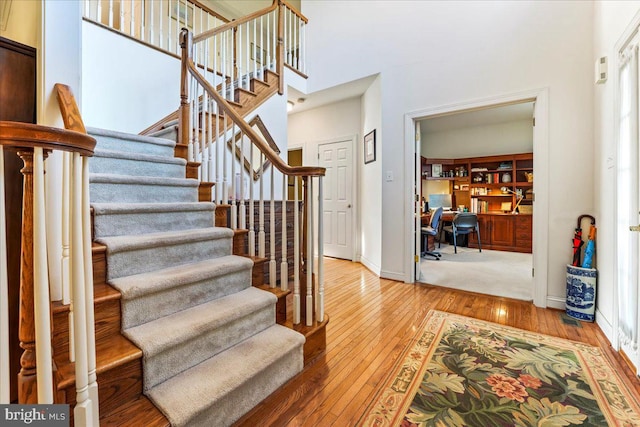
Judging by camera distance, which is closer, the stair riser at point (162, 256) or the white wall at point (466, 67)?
the stair riser at point (162, 256)

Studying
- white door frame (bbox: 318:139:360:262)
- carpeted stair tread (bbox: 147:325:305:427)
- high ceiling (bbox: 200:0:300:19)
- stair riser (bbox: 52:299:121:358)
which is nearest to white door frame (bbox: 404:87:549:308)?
white door frame (bbox: 318:139:360:262)

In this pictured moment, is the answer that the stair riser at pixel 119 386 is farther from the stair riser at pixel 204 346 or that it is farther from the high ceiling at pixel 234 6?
the high ceiling at pixel 234 6

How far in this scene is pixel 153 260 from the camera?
157 cm

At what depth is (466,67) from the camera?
3000 mm

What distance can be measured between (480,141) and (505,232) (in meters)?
2.01

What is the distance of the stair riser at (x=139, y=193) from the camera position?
171 centimetres

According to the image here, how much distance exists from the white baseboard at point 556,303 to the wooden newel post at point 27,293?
11.3 ft

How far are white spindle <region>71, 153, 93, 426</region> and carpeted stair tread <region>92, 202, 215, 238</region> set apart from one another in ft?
2.70

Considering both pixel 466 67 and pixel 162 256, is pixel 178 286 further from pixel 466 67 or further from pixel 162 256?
pixel 466 67

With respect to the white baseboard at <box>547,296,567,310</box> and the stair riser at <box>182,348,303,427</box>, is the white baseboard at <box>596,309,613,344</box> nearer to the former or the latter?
the white baseboard at <box>547,296,567,310</box>

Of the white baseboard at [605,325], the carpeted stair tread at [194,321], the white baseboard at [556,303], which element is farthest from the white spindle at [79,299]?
the white baseboard at [556,303]

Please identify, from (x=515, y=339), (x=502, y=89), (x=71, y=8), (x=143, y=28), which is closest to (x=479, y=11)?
(x=502, y=89)

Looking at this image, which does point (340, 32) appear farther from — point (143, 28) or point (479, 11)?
point (143, 28)

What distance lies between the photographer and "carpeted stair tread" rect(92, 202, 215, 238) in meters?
1.54
